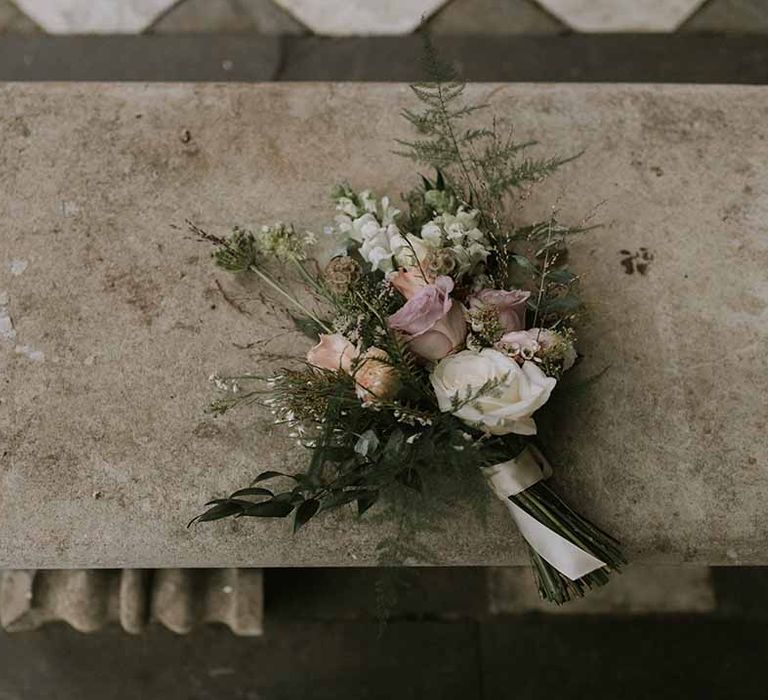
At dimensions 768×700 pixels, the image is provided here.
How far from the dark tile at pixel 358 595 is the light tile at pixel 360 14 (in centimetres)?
132

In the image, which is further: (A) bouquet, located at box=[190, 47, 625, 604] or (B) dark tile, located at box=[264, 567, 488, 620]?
(B) dark tile, located at box=[264, 567, 488, 620]

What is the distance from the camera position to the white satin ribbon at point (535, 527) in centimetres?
113

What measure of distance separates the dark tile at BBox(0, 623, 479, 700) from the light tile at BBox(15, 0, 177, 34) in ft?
4.73

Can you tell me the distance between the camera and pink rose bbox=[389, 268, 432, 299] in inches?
42.5

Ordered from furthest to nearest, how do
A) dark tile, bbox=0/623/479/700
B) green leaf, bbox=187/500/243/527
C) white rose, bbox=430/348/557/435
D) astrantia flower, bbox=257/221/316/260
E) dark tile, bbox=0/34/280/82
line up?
dark tile, bbox=0/34/280/82
dark tile, bbox=0/623/479/700
astrantia flower, bbox=257/221/316/260
green leaf, bbox=187/500/243/527
white rose, bbox=430/348/557/435

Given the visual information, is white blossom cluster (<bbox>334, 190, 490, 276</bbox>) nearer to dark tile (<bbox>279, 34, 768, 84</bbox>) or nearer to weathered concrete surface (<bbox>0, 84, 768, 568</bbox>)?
weathered concrete surface (<bbox>0, 84, 768, 568</bbox>)

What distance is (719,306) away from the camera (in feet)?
4.42

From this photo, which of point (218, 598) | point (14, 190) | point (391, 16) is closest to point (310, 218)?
point (14, 190)

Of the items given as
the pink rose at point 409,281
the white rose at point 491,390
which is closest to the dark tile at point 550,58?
the pink rose at point 409,281

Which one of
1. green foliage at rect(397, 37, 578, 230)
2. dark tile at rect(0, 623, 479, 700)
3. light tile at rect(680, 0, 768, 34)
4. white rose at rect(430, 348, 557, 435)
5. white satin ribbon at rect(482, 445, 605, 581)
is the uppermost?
light tile at rect(680, 0, 768, 34)

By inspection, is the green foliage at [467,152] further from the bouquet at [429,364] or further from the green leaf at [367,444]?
the green leaf at [367,444]

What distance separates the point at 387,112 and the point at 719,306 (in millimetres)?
649

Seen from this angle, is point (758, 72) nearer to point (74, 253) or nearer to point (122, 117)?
point (122, 117)

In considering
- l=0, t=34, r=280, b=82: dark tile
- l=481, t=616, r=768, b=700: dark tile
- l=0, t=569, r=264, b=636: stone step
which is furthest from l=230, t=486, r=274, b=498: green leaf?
l=0, t=34, r=280, b=82: dark tile
